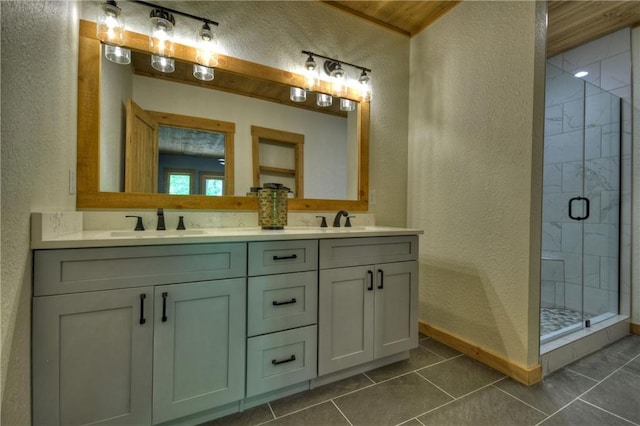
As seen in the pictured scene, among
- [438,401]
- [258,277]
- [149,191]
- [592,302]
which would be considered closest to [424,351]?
[438,401]

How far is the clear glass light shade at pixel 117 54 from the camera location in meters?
1.51

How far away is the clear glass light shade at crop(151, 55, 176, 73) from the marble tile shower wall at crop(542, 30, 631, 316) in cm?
310

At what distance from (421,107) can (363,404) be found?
223cm

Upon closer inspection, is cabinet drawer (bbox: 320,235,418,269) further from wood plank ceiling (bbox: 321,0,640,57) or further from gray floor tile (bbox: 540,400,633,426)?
wood plank ceiling (bbox: 321,0,640,57)

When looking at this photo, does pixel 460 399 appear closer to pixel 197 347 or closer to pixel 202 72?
pixel 197 347

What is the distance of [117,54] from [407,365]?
2535mm

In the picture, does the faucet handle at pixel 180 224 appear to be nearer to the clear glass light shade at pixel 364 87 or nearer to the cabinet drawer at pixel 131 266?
the cabinet drawer at pixel 131 266

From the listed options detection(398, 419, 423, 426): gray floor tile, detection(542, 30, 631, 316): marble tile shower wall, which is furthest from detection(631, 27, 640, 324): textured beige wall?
detection(398, 419, 423, 426): gray floor tile

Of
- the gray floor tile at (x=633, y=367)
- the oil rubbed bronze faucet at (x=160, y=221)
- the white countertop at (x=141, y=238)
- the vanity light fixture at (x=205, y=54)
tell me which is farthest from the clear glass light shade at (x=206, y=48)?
the gray floor tile at (x=633, y=367)

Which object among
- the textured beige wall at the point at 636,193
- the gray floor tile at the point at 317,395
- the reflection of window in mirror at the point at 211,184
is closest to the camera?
the gray floor tile at the point at 317,395

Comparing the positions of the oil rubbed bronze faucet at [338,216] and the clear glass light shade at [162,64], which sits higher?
the clear glass light shade at [162,64]

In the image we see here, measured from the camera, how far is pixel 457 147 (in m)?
2.11

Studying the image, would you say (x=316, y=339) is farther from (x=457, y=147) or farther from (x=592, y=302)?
(x=592, y=302)

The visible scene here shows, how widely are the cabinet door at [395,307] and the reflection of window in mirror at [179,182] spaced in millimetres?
1250
